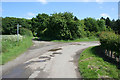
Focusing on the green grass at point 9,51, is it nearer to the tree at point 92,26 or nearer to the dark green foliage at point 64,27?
the dark green foliage at point 64,27

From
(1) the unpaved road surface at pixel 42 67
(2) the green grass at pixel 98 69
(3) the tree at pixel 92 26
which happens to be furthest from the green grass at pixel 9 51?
(3) the tree at pixel 92 26

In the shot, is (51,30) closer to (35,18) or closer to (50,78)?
(50,78)

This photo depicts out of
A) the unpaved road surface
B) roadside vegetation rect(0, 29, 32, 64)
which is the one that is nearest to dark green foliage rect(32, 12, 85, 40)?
roadside vegetation rect(0, 29, 32, 64)

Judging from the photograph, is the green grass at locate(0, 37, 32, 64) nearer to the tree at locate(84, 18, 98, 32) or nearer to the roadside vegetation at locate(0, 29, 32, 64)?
the roadside vegetation at locate(0, 29, 32, 64)

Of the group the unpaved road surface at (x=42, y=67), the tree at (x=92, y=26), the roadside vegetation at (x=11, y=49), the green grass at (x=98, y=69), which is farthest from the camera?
the tree at (x=92, y=26)

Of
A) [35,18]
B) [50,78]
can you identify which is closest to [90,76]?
[50,78]

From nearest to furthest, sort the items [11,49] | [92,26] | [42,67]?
[42,67], [11,49], [92,26]

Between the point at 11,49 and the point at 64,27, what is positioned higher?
the point at 64,27

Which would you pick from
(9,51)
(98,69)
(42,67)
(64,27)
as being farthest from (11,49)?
(64,27)

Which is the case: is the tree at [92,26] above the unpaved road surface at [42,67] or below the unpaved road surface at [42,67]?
above

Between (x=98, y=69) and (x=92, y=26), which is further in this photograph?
(x=92, y=26)

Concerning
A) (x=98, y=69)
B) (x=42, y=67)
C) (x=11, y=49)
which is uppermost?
(x=11, y=49)

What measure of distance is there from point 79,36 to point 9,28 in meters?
31.4

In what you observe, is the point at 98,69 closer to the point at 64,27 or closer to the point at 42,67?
the point at 42,67
